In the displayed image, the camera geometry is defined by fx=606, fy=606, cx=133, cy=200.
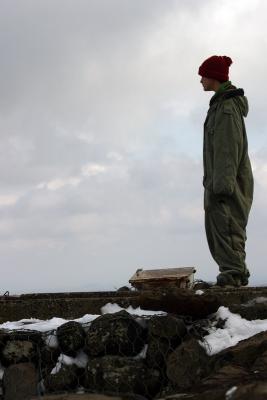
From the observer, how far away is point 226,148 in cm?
628

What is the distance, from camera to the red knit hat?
255 inches

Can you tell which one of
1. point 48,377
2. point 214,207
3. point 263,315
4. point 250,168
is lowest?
point 48,377

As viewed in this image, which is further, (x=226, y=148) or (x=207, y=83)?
(x=207, y=83)

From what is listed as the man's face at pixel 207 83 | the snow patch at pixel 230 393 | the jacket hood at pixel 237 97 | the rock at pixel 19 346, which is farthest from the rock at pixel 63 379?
the man's face at pixel 207 83

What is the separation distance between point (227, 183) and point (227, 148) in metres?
0.39

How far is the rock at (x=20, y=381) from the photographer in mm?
4383

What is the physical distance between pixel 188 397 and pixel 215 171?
3.55 m

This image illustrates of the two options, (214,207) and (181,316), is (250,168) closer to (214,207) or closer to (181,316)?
(214,207)

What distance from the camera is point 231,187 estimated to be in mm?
6137

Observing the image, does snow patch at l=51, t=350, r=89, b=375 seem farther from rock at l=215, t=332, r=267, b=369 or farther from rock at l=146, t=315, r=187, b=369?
rock at l=215, t=332, r=267, b=369

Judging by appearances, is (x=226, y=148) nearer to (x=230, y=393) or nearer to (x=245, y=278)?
(x=245, y=278)

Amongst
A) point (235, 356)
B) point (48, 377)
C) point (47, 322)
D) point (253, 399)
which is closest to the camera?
point (253, 399)

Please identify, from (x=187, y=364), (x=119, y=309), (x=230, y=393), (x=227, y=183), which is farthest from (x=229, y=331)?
(x=227, y=183)

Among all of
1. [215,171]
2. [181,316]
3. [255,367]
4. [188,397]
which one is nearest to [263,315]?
[181,316]
